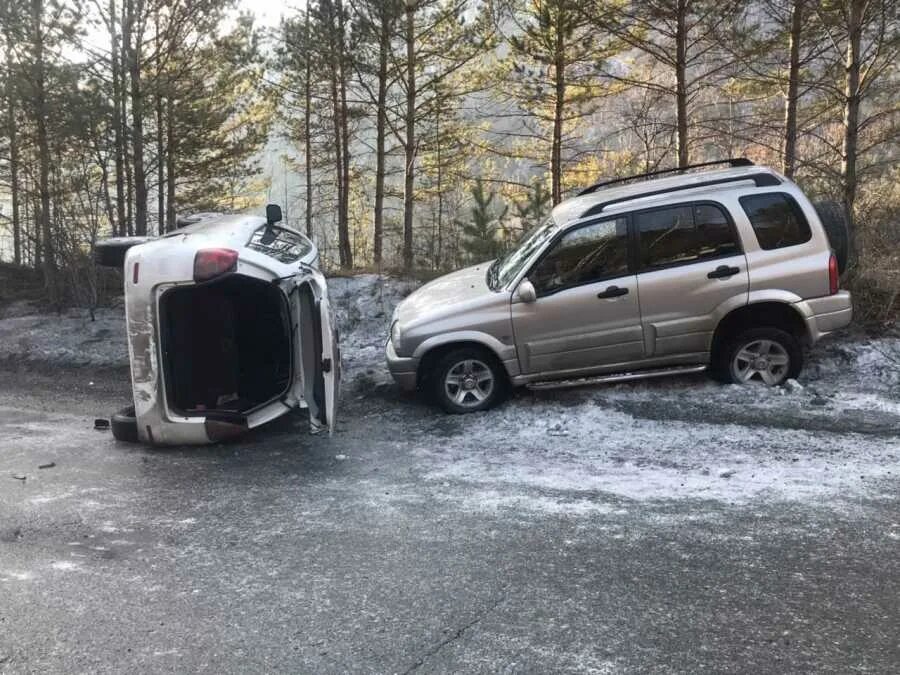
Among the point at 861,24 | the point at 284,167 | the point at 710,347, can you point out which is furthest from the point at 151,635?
the point at 284,167

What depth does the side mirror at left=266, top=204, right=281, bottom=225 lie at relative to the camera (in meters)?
7.58

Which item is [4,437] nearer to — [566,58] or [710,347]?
[710,347]

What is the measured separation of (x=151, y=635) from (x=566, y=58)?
15.0 metres

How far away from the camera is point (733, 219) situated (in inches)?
267

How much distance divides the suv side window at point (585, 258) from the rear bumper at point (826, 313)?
1.79 meters

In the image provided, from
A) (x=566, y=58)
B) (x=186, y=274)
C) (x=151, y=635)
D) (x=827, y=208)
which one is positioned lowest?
A: (x=151, y=635)

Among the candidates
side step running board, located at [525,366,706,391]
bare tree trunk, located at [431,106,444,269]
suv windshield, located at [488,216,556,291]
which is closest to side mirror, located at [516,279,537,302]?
suv windshield, located at [488,216,556,291]

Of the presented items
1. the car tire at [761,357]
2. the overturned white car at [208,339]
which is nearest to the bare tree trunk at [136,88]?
the overturned white car at [208,339]

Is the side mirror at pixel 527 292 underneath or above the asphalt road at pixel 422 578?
above

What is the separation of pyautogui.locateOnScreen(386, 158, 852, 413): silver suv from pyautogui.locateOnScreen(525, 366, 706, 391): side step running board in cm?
2

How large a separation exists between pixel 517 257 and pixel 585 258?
2.89 feet

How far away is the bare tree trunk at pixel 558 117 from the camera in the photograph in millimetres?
15622

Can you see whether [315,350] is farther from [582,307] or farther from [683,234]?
[683,234]

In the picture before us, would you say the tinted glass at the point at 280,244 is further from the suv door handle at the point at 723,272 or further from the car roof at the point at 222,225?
the suv door handle at the point at 723,272
